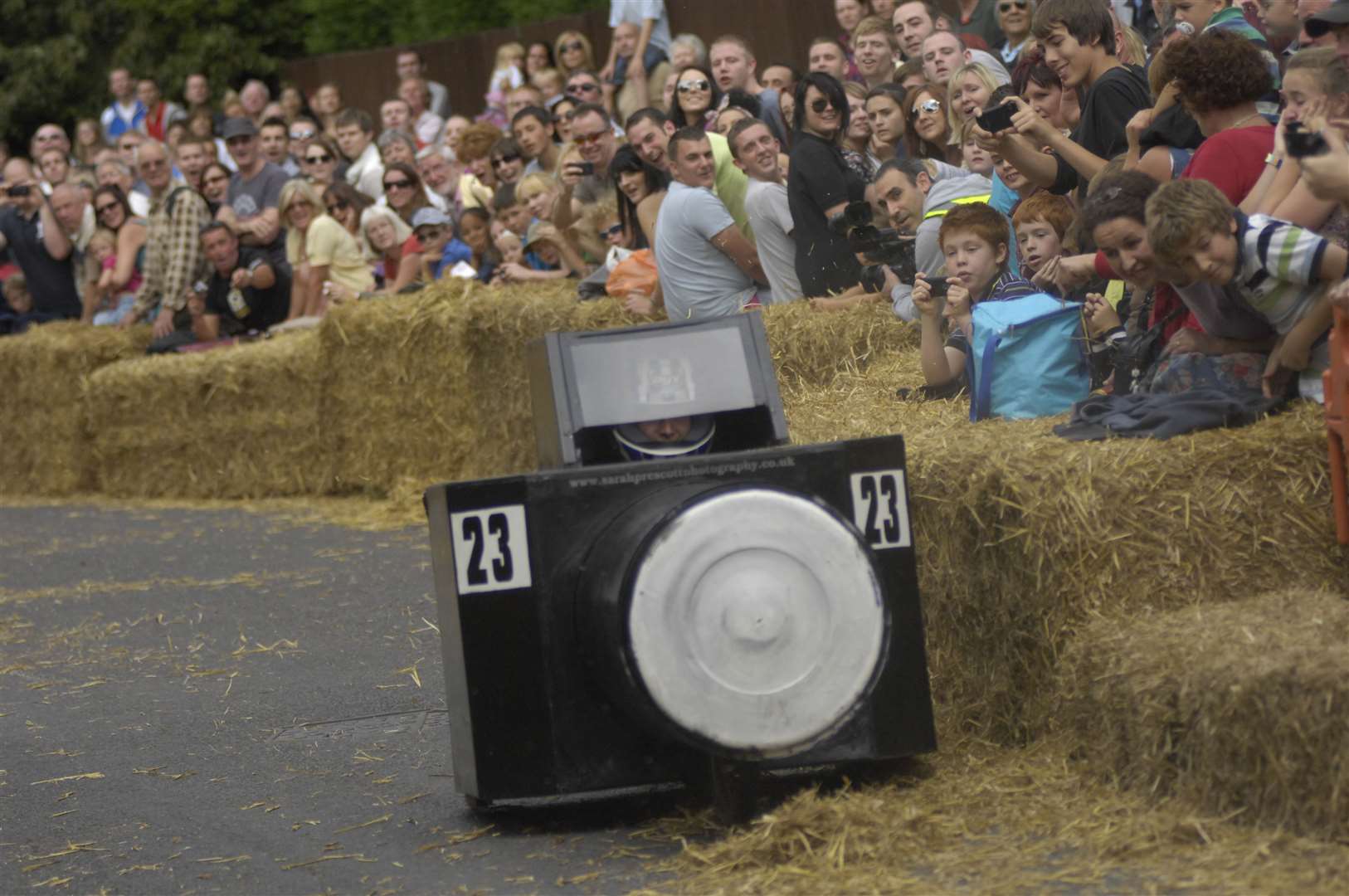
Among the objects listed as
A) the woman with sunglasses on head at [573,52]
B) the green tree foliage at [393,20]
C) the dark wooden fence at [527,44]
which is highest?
the green tree foliage at [393,20]

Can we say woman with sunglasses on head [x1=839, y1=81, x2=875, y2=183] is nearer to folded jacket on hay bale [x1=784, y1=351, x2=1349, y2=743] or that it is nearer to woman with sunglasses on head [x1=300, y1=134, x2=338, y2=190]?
folded jacket on hay bale [x1=784, y1=351, x2=1349, y2=743]

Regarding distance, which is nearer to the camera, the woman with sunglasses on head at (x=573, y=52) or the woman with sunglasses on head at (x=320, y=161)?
the woman with sunglasses on head at (x=573, y=52)

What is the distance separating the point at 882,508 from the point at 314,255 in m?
9.63

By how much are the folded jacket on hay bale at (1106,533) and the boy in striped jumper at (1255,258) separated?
0.23m

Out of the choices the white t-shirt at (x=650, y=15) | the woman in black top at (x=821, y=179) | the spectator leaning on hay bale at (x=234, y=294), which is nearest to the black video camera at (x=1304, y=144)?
the woman in black top at (x=821, y=179)

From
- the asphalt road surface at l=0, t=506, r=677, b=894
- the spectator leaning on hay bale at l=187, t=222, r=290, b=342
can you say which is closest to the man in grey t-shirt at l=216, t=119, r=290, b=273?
the spectator leaning on hay bale at l=187, t=222, r=290, b=342

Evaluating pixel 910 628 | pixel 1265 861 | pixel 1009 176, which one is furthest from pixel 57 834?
pixel 1009 176

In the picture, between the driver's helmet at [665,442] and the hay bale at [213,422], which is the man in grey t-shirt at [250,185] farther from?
the driver's helmet at [665,442]

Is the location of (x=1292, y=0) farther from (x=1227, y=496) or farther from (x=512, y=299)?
(x=512, y=299)

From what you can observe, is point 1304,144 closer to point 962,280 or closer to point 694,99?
point 962,280

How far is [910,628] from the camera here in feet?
15.9

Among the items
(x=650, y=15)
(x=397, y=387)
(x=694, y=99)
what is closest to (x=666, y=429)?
(x=694, y=99)

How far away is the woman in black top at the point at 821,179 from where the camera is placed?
9.03 meters

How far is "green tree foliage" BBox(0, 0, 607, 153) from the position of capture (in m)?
23.8
